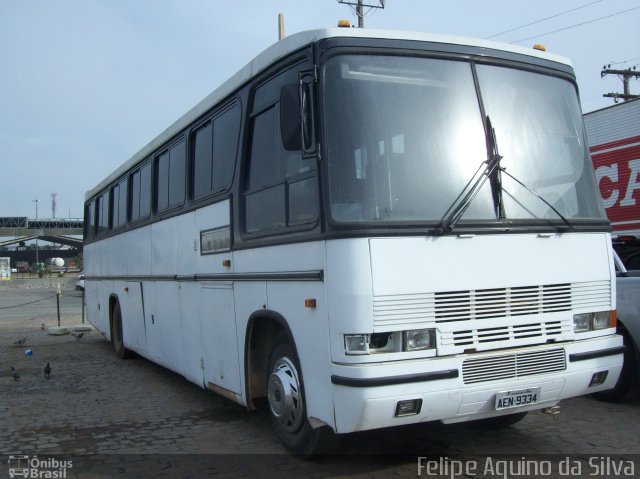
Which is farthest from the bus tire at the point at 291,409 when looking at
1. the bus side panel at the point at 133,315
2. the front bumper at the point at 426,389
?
the bus side panel at the point at 133,315

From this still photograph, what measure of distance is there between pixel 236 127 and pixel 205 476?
10.1 feet

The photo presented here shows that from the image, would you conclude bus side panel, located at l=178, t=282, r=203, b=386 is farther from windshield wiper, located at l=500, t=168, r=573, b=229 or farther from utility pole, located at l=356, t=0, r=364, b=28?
utility pole, located at l=356, t=0, r=364, b=28

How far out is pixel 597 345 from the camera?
15.9 feet

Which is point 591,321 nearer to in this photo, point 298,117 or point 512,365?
point 512,365

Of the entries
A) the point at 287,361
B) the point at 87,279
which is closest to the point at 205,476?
the point at 287,361

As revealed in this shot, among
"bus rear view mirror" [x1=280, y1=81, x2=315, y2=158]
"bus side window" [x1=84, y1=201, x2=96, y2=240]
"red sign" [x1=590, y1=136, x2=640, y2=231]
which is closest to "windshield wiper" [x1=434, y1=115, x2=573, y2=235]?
"bus rear view mirror" [x1=280, y1=81, x2=315, y2=158]

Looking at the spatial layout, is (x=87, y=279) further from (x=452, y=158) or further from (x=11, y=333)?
(x=452, y=158)

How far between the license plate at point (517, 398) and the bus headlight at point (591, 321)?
637mm

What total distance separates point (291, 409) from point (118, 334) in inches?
287

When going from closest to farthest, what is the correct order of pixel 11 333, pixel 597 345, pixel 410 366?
1. pixel 410 366
2. pixel 597 345
3. pixel 11 333

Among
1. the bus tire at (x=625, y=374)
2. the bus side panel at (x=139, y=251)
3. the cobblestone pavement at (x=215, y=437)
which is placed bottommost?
the cobblestone pavement at (x=215, y=437)

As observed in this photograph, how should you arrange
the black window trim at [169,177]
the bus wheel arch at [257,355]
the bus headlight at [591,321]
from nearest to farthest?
1. the bus headlight at [591,321]
2. the bus wheel arch at [257,355]
3. the black window trim at [169,177]

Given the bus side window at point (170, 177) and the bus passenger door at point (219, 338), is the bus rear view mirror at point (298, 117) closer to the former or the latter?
the bus passenger door at point (219, 338)

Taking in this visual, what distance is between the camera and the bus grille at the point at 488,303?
13.8 ft
